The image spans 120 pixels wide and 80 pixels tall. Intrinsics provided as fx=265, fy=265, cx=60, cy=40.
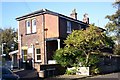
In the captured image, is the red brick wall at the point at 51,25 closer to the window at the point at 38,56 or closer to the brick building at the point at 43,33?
the brick building at the point at 43,33

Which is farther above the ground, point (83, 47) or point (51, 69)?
point (83, 47)

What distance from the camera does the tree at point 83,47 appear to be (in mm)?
26781

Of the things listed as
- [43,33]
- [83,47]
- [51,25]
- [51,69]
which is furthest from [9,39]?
[51,69]

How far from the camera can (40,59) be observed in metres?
31.9

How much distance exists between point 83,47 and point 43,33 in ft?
21.0

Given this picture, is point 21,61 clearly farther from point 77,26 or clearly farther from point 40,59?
point 77,26

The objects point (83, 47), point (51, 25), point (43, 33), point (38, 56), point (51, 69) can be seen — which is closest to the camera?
point (51, 69)

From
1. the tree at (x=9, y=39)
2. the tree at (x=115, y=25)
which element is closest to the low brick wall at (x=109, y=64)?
the tree at (x=115, y=25)

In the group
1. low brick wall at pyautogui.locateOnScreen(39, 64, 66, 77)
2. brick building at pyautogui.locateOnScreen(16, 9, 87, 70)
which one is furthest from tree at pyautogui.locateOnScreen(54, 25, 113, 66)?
brick building at pyautogui.locateOnScreen(16, 9, 87, 70)

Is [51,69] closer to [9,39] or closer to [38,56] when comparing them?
[38,56]

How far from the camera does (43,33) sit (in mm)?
31906

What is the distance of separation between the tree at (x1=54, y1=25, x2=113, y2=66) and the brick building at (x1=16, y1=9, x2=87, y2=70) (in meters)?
2.88

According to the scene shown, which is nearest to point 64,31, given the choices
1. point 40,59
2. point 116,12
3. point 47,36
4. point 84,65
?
point 47,36

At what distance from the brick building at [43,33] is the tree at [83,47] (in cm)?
288
